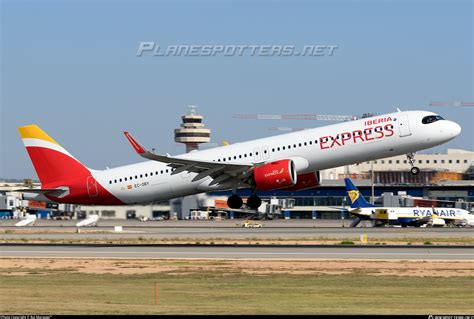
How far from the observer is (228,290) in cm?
3391

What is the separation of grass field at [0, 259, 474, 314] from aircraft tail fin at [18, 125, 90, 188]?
21.4 meters

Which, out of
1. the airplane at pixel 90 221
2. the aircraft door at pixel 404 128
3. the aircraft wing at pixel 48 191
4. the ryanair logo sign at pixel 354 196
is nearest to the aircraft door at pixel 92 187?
the aircraft wing at pixel 48 191

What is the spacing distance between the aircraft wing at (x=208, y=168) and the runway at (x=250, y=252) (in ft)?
19.0

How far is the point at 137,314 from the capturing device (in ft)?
92.2

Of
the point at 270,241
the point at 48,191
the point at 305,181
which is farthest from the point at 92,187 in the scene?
the point at 305,181

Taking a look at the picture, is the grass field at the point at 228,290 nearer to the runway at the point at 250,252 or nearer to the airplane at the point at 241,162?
the runway at the point at 250,252

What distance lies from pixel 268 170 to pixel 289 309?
26182 mm

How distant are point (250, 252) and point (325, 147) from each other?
9.17 meters

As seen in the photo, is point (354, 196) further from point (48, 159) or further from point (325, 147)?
point (325, 147)

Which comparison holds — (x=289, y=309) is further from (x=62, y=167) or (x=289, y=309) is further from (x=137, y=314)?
(x=62, y=167)

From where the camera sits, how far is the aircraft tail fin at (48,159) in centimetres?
6456

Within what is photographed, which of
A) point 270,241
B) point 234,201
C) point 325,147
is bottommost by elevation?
point 270,241

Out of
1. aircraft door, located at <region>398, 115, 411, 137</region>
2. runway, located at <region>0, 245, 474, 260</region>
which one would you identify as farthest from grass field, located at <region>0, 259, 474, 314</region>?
aircraft door, located at <region>398, 115, 411, 137</region>

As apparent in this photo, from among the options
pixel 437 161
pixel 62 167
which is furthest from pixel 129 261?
pixel 437 161
